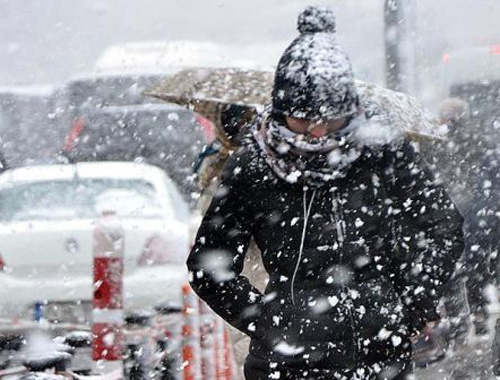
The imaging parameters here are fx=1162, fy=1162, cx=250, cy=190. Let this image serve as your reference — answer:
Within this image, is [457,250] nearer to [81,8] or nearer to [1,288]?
[1,288]

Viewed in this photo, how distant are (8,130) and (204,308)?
18.6 m

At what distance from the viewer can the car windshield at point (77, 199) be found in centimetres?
898

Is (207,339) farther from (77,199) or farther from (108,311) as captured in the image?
(77,199)

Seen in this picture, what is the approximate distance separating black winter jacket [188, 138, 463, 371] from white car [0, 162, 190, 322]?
487 centimetres

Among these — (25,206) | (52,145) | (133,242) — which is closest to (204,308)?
(133,242)

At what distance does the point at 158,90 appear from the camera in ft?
21.1

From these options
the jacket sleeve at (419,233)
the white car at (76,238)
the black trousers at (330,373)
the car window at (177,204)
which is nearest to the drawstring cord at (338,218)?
the jacket sleeve at (419,233)

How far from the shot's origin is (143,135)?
1656 cm

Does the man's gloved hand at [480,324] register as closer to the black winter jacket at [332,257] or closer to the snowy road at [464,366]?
the snowy road at [464,366]

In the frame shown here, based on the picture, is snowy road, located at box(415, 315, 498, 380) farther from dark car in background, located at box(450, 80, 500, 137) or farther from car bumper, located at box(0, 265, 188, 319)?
car bumper, located at box(0, 265, 188, 319)

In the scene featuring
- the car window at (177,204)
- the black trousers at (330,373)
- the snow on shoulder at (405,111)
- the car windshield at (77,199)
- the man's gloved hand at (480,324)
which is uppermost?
the black trousers at (330,373)

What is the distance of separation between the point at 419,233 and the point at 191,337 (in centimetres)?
269

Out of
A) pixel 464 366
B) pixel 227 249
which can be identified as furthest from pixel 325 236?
pixel 464 366

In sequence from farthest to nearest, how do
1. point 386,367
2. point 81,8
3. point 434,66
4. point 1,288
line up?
point 81,8, point 434,66, point 1,288, point 386,367
